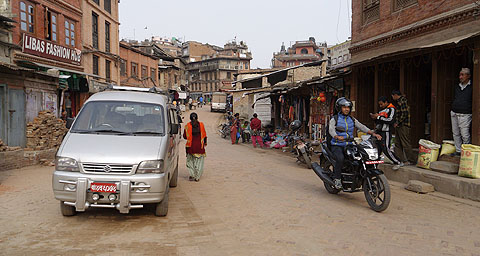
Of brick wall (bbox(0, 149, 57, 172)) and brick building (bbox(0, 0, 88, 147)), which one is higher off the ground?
brick building (bbox(0, 0, 88, 147))

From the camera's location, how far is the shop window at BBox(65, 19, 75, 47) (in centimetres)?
2020

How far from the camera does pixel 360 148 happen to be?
666 cm

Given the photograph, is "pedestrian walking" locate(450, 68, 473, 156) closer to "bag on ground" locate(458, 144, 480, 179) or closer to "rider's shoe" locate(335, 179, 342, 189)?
"bag on ground" locate(458, 144, 480, 179)

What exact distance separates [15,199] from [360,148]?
6.93m

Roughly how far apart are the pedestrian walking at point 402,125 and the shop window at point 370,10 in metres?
4.25

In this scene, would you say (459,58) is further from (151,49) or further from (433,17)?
(151,49)

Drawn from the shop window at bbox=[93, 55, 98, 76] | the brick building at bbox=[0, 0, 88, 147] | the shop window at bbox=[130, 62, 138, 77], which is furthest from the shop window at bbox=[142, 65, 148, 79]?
the brick building at bbox=[0, 0, 88, 147]

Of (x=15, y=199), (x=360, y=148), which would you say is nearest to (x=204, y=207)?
(x=360, y=148)

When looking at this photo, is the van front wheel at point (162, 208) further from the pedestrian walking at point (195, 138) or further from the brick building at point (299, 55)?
the brick building at point (299, 55)

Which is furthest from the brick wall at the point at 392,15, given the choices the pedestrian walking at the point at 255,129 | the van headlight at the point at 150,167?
the van headlight at the point at 150,167

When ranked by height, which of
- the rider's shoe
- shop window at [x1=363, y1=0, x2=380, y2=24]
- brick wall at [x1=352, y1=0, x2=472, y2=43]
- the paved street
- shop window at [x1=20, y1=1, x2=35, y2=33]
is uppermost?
shop window at [x1=20, y1=1, x2=35, y2=33]

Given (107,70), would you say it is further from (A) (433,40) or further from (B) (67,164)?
(B) (67,164)

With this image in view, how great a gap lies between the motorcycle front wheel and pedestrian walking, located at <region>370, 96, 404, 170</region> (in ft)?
9.35

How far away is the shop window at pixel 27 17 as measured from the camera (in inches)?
630
